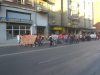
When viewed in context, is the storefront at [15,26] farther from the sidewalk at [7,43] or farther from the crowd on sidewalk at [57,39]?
the crowd on sidewalk at [57,39]

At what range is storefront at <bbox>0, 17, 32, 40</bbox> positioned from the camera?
34531 mm

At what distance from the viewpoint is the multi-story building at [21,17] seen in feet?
112

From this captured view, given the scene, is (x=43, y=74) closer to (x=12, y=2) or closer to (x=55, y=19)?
(x=12, y=2)

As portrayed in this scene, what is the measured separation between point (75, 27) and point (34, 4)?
84.5 feet

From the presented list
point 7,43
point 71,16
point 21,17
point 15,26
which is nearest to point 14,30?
Result: point 15,26

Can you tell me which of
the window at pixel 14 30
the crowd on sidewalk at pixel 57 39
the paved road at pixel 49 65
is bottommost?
the paved road at pixel 49 65

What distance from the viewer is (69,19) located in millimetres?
62844

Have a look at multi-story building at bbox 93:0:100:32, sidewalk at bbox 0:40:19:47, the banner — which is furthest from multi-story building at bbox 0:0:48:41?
multi-story building at bbox 93:0:100:32

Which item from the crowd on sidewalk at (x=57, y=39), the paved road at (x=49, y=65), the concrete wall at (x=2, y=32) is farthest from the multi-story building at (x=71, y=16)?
the paved road at (x=49, y=65)

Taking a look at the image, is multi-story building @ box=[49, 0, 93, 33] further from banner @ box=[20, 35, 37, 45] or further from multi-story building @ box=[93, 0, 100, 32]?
banner @ box=[20, 35, 37, 45]

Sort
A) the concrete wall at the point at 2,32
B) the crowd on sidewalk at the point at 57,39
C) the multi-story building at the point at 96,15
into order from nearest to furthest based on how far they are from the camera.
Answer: the crowd on sidewalk at the point at 57,39 < the concrete wall at the point at 2,32 < the multi-story building at the point at 96,15

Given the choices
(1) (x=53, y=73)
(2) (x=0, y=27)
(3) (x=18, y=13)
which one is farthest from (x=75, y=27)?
(1) (x=53, y=73)

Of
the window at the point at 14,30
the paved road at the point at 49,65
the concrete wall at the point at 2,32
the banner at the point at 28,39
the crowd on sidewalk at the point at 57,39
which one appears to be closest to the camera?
the paved road at the point at 49,65

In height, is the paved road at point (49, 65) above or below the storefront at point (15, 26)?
below
